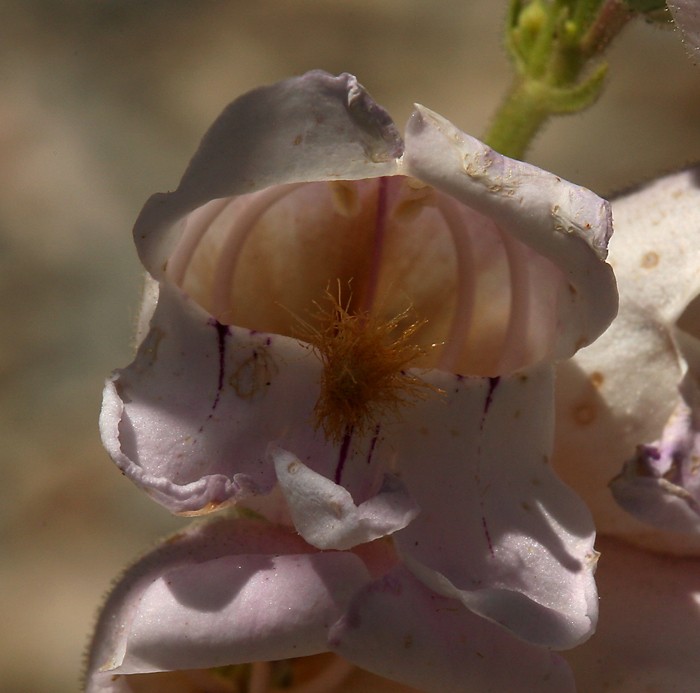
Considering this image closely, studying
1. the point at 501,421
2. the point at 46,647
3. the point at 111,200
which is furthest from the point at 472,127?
the point at 501,421

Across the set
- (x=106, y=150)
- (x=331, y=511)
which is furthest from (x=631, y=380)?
(x=106, y=150)

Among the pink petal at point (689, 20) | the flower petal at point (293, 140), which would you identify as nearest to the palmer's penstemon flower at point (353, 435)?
the flower petal at point (293, 140)

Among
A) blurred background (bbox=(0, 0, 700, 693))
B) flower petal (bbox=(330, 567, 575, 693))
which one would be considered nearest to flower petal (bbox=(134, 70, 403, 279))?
flower petal (bbox=(330, 567, 575, 693))

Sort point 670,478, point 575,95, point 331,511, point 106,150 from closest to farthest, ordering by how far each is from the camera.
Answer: point 331,511 < point 670,478 < point 575,95 < point 106,150

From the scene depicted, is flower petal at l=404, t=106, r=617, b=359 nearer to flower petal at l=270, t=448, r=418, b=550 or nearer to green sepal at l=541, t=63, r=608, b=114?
flower petal at l=270, t=448, r=418, b=550

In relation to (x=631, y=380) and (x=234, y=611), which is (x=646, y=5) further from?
(x=234, y=611)

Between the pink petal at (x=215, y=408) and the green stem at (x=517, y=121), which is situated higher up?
the green stem at (x=517, y=121)

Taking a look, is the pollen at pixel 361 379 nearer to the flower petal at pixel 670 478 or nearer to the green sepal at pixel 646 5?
the flower petal at pixel 670 478

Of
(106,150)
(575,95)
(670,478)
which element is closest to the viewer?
(670,478)
